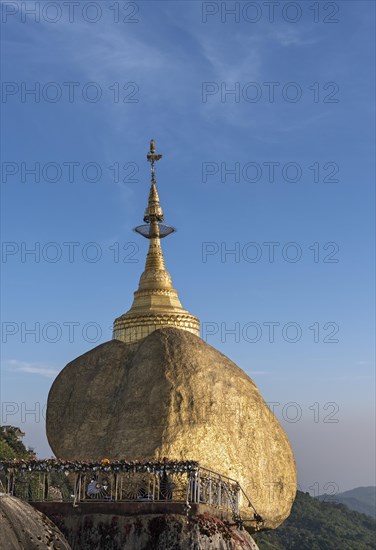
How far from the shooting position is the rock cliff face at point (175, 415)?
3488cm

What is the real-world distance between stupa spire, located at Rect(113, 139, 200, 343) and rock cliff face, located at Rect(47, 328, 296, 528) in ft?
5.75

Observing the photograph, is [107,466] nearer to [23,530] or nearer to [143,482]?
[143,482]

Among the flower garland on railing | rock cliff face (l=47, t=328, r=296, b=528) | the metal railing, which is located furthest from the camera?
rock cliff face (l=47, t=328, r=296, b=528)

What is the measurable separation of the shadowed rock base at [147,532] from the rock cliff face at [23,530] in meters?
10.9

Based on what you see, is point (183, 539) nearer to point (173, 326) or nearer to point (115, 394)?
point (115, 394)

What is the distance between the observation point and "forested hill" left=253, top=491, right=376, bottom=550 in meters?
102

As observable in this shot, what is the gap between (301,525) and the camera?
11425 centimetres

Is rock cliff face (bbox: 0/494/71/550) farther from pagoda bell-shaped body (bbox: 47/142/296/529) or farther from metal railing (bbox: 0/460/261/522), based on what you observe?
pagoda bell-shaped body (bbox: 47/142/296/529)

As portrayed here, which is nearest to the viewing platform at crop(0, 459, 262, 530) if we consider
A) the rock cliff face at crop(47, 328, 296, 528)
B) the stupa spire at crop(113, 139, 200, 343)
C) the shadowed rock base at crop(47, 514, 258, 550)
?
the shadowed rock base at crop(47, 514, 258, 550)

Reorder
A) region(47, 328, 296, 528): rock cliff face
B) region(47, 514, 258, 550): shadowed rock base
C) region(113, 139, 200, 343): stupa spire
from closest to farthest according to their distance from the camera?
region(47, 514, 258, 550): shadowed rock base → region(47, 328, 296, 528): rock cliff face → region(113, 139, 200, 343): stupa spire

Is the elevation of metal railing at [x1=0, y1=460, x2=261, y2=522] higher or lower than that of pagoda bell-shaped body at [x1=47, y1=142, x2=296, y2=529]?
lower

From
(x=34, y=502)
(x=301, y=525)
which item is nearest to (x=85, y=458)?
(x=34, y=502)

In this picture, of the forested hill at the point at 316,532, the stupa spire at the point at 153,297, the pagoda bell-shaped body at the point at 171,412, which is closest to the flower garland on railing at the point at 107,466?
the pagoda bell-shaped body at the point at 171,412

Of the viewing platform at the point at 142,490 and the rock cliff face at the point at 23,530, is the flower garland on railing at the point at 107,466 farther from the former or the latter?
the rock cliff face at the point at 23,530
